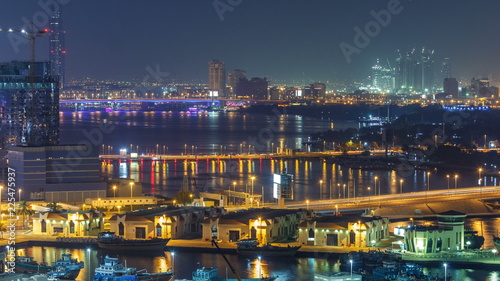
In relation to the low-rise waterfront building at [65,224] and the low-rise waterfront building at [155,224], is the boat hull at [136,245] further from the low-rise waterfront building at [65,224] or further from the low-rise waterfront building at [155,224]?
the low-rise waterfront building at [65,224]

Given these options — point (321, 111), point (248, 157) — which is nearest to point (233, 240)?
point (248, 157)

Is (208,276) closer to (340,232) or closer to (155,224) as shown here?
(340,232)

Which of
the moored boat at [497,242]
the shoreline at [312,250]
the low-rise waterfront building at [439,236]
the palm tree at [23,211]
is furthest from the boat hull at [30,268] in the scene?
the moored boat at [497,242]

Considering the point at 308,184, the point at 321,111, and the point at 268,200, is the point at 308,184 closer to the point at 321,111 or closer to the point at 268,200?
the point at 268,200

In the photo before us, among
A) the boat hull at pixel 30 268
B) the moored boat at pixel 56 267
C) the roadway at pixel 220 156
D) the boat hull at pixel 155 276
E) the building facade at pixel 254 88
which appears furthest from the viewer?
the building facade at pixel 254 88

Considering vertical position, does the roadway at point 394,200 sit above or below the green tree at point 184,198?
below

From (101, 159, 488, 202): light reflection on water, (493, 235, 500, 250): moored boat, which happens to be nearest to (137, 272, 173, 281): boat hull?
(493, 235, 500, 250): moored boat

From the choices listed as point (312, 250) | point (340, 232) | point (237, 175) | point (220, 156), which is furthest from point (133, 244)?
point (220, 156)
